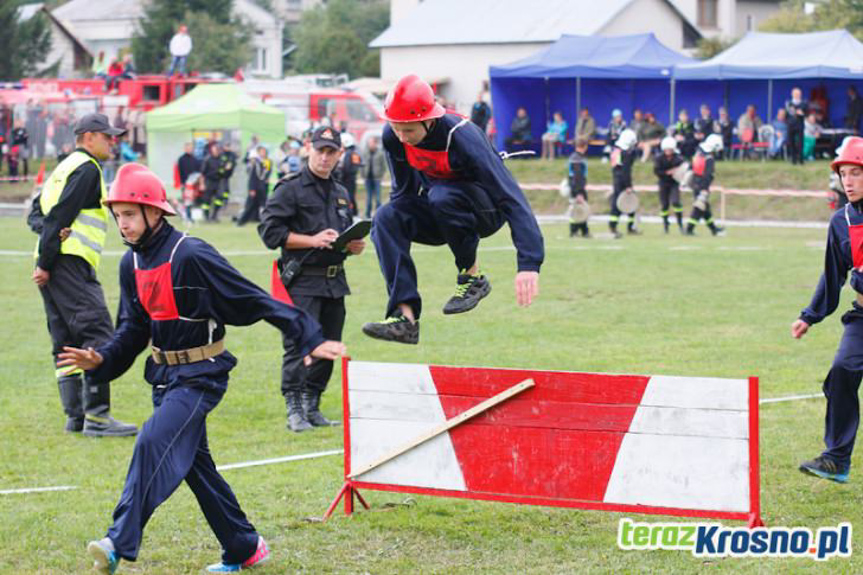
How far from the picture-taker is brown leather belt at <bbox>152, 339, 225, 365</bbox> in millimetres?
6906

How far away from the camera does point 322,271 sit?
35.5 feet

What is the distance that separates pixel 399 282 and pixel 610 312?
9793 millimetres

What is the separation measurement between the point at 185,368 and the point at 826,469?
4.12 m

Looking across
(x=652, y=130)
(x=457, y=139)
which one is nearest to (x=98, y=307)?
(x=457, y=139)

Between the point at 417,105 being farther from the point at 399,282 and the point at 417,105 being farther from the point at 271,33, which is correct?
the point at 271,33

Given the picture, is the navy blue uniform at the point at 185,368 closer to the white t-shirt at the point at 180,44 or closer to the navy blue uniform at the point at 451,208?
the navy blue uniform at the point at 451,208

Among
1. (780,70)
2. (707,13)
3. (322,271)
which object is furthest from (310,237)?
(707,13)

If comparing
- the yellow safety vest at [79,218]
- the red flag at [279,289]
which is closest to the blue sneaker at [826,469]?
the red flag at [279,289]

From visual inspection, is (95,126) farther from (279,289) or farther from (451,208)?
(451,208)

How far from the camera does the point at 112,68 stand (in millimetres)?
47000

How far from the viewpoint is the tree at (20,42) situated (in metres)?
61.6

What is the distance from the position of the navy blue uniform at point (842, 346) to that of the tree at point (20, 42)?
5832 cm

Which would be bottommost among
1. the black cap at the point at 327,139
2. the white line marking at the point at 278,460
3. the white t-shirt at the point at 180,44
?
the white line marking at the point at 278,460

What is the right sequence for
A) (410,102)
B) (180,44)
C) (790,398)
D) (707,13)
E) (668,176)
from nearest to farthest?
(410,102) → (790,398) → (668,176) → (180,44) → (707,13)
